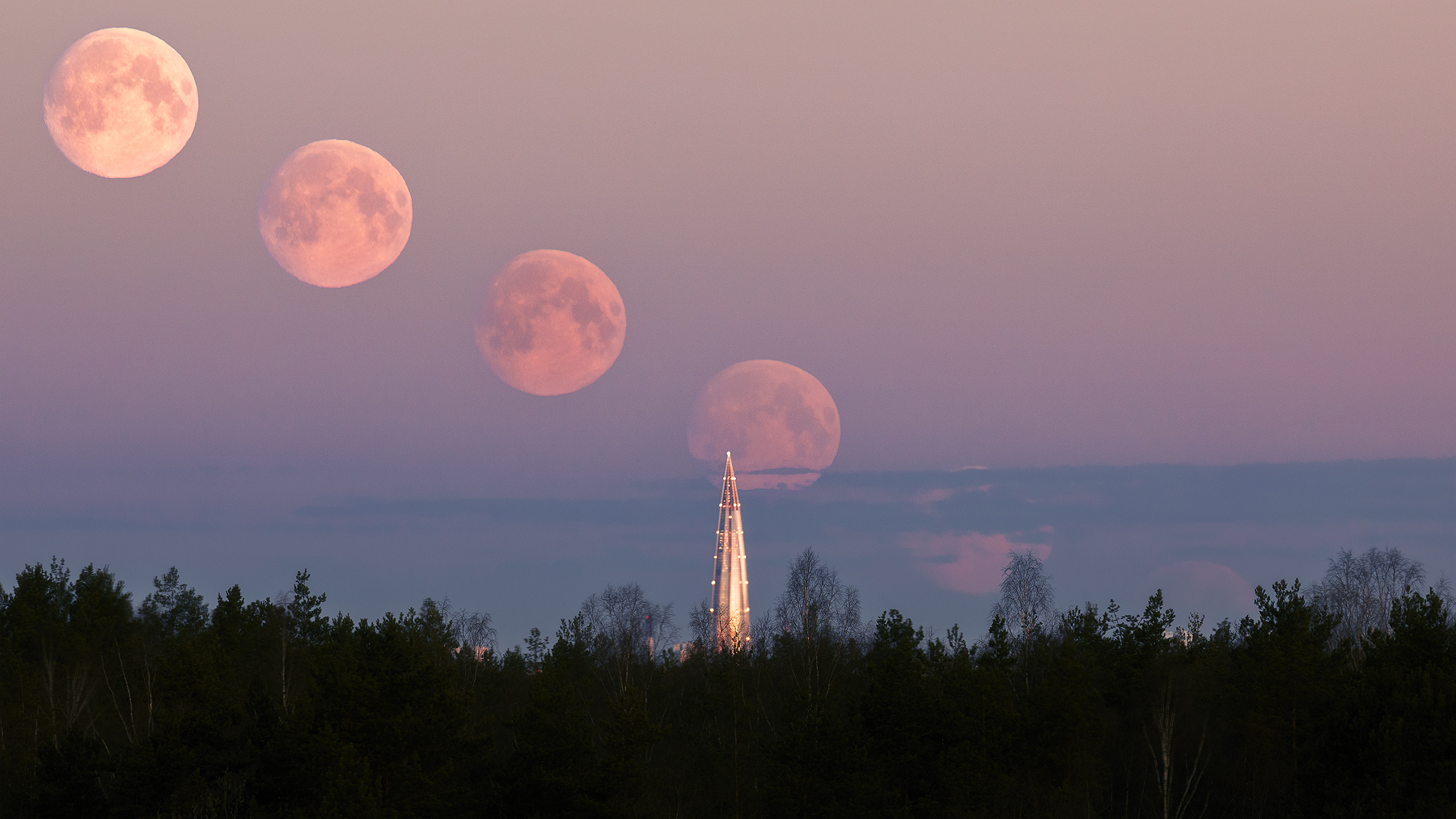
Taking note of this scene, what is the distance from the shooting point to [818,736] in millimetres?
53875

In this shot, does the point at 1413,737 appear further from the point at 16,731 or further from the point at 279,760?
the point at 16,731

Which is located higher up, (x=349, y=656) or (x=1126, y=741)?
(x=349, y=656)

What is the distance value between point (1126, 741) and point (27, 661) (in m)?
67.4

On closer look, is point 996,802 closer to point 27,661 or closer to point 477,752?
point 477,752

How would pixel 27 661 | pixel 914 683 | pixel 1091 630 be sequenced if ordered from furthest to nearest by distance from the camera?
pixel 27 661 < pixel 1091 630 < pixel 914 683

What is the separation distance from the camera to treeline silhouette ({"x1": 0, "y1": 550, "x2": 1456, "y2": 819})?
49.2 metres

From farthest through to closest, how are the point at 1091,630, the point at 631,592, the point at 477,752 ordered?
the point at 631,592
the point at 1091,630
the point at 477,752

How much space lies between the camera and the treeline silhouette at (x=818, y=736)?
49219 millimetres

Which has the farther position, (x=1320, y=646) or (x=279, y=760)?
(x=1320, y=646)

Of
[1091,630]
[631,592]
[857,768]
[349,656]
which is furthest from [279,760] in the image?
[631,592]

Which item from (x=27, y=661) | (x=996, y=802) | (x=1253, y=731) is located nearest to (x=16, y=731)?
(x=27, y=661)

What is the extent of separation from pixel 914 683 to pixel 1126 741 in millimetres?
15613

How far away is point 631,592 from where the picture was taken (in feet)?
346

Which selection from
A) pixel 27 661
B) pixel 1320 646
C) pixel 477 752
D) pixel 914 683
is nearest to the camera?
pixel 477 752
